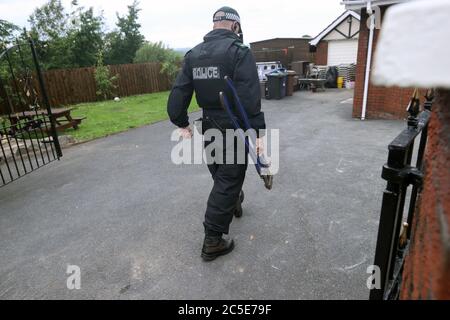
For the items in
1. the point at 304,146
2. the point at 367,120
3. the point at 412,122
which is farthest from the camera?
the point at 367,120

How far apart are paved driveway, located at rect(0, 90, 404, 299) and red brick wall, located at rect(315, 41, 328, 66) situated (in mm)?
13961

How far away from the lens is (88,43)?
21953 millimetres

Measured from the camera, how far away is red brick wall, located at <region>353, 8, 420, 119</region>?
7.71m

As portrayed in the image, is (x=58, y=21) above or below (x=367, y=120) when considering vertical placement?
above

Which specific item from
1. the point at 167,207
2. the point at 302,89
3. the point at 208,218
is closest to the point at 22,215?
the point at 167,207

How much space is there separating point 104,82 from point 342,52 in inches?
504

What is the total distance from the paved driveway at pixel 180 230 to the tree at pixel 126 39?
24623 millimetres

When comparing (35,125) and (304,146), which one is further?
(304,146)

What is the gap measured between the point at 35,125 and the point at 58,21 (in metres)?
22.9

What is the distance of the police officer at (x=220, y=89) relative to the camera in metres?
2.63

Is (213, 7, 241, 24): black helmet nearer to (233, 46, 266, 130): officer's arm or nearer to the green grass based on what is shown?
(233, 46, 266, 130): officer's arm

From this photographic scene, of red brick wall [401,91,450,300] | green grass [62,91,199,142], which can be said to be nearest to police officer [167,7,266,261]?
red brick wall [401,91,450,300]
